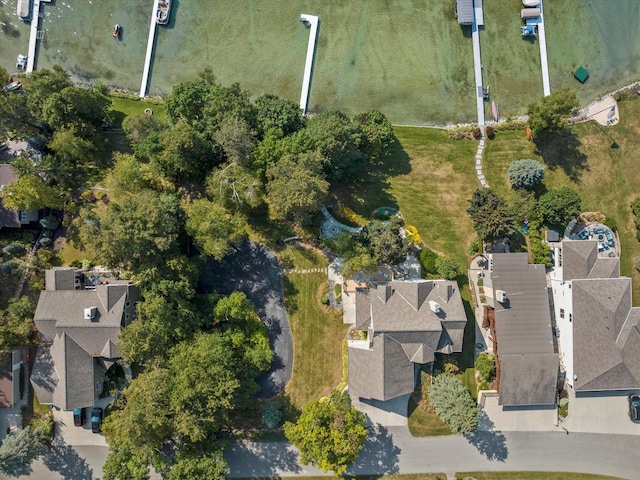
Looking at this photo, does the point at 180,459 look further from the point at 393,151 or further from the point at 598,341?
the point at 598,341

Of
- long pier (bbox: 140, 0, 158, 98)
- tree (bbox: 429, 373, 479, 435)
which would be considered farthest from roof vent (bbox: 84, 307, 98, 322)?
tree (bbox: 429, 373, 479, 435)

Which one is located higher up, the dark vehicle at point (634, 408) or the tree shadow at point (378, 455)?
the dark vehicle at point (634, 408)

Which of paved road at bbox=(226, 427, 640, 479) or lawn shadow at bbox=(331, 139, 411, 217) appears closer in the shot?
paved road at bbox=(226, 427, 640, 479)

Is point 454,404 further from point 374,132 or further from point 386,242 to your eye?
point 374,132

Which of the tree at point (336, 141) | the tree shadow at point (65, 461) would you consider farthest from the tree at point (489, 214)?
the tree shadow at point (65, 461)

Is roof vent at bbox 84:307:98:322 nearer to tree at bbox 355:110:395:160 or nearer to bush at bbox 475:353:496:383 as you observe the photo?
tree at bbox 355:110:395:160

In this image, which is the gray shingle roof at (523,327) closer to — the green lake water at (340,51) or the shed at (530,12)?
the green lake water at (340,51)
